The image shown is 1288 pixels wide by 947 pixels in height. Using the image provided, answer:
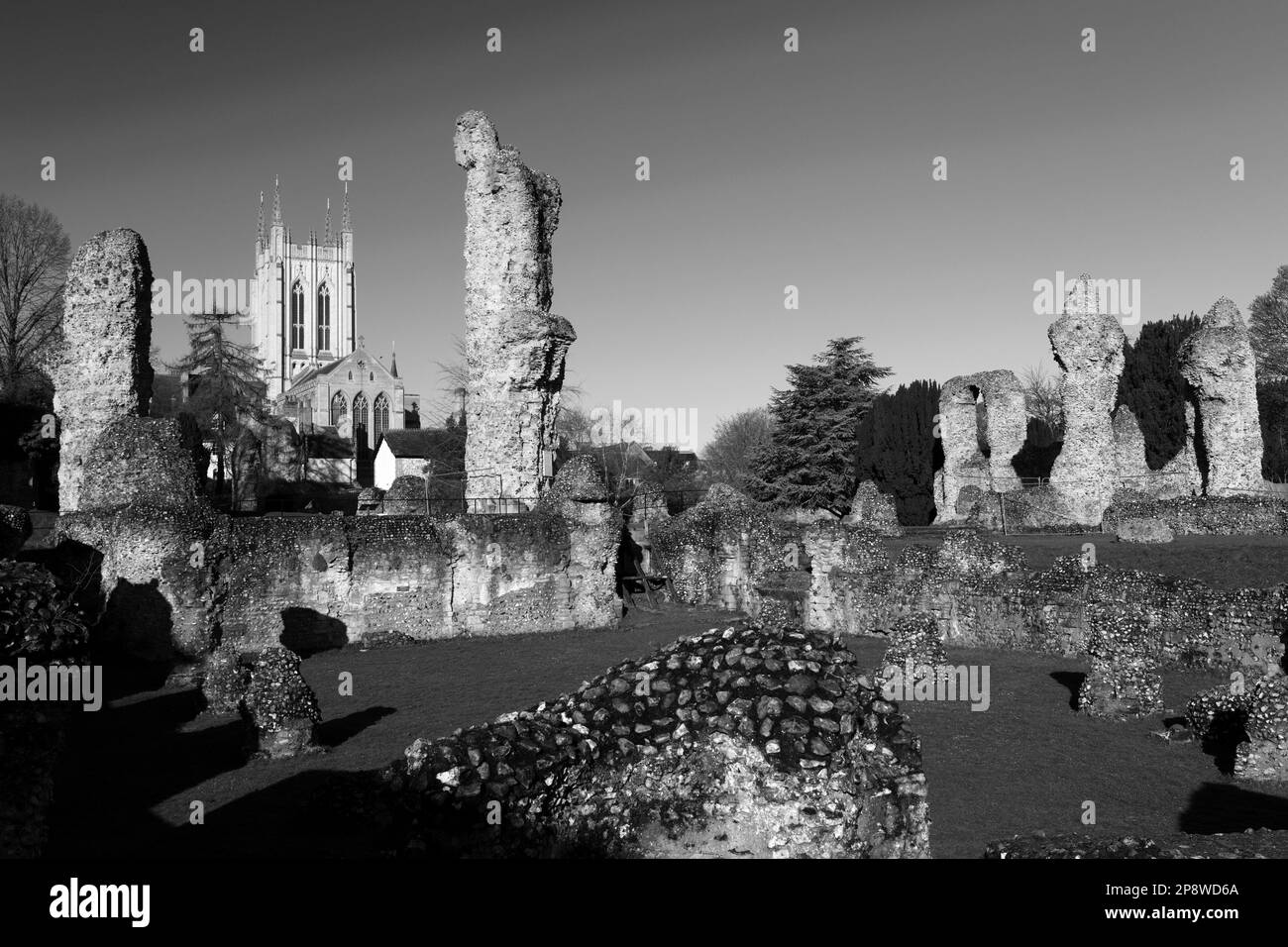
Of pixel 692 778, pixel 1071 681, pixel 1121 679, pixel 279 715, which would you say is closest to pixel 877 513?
pixel 1071 681

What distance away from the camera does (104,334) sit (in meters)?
19.3

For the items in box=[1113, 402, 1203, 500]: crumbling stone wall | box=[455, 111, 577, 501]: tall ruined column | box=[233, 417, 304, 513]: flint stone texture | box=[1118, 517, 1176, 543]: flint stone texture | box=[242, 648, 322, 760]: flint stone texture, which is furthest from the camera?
box=[233, 417, 304, 513]: flint stone texture

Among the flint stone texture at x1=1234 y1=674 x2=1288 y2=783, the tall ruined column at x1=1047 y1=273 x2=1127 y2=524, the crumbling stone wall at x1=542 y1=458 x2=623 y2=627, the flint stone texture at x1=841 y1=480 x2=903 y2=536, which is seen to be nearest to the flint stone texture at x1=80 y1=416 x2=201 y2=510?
the crumbling stone wall at x1=542 y1=458 x2=623 y2=627

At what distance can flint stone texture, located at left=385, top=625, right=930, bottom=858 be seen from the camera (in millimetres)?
4605

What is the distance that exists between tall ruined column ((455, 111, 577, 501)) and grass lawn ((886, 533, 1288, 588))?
1142 cm

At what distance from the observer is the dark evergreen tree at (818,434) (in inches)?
1730

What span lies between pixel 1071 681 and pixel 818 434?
31.0m

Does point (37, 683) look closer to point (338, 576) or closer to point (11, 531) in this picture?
point (11, 531)

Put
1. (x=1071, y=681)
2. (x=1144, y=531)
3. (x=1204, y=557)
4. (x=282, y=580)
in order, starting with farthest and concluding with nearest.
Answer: (x=1144, y=531), (x=1204, y=557), (x=282, y=580), (x=1071, y=681)

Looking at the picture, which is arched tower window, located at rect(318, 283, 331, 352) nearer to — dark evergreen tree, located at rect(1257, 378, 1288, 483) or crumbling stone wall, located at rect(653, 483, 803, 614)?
dark evergreen tree, located at rect(1257, 378, 1288, 483)

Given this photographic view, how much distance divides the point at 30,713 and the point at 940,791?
7.03m

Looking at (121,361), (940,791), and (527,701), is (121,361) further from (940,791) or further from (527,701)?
(940,791)
